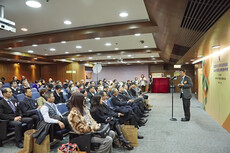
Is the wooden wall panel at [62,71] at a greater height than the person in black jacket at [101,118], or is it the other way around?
the wooden wall panel at [62,71]

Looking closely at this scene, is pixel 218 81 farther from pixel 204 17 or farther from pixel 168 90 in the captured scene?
pixel 168 90

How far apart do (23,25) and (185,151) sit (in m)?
5.14

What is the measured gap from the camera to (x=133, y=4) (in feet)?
10.7

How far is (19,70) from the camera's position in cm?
1357

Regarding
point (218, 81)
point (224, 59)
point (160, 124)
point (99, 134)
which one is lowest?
point (160, 124)

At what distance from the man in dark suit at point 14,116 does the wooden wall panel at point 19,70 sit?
10.7 metres

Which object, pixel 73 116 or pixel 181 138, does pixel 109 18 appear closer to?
pixel 73 116

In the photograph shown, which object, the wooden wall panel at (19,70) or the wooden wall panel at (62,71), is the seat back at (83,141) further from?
the wooden wall panel at (19,70)

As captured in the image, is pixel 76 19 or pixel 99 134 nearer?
pixel 99 134

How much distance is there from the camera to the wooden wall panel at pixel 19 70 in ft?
40.3

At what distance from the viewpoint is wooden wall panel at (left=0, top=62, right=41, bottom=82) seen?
12.3 metres

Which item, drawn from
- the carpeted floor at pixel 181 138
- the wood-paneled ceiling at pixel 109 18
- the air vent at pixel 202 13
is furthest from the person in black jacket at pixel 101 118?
the air vent at pixel 202 13

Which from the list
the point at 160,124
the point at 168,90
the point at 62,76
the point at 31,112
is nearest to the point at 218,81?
the point at 160,124

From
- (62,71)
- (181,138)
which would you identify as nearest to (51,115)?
(181,138)
